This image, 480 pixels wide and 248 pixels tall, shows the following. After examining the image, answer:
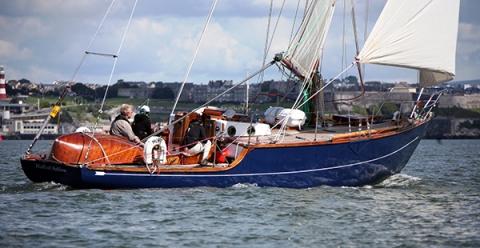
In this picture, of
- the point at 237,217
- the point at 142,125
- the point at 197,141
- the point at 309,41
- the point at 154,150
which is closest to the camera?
the point at 237,217

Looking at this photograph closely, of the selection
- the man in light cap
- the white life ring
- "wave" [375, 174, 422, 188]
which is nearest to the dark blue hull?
the white life ring

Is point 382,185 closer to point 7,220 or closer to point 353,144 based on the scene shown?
point 353,144

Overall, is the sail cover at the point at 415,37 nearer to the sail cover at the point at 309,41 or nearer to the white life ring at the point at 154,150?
the sail cover at the point at 309,41

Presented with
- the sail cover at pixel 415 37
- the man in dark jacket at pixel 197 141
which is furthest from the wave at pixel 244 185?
the sail cover at pixel 415 37

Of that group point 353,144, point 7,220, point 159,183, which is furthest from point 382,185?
point 7,220

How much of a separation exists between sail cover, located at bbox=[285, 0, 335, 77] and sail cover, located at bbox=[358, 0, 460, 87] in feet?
6.12

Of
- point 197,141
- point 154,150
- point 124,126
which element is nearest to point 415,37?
point 197,141

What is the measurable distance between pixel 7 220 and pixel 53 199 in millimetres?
2806

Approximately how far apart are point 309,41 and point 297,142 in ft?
14.3

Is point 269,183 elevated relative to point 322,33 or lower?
lower

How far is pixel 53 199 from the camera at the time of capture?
25.3 meters

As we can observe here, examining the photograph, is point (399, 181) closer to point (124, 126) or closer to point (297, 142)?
point (297, 142)

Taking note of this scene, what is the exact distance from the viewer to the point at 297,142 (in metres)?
27.9

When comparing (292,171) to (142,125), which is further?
(142,125)
